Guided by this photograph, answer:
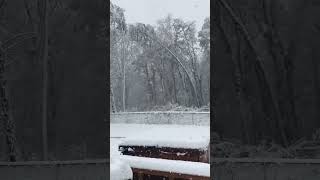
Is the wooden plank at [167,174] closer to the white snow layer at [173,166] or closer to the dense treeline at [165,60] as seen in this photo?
the white snow layer at [173,166]

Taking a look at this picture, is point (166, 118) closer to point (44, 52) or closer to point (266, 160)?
point (44, 52)

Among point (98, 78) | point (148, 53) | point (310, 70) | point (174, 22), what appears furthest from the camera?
point (174, 22)

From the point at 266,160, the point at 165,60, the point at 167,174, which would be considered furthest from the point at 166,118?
the point at 266,160

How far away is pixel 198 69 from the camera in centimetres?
3077

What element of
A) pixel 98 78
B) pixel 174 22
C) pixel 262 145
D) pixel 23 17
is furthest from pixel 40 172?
pixel 174 22

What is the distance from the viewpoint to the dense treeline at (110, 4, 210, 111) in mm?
29172

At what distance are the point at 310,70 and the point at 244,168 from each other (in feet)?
2.68

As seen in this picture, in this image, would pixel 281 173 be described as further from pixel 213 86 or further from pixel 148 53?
pixel 148 53

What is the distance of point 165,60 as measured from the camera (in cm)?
3012

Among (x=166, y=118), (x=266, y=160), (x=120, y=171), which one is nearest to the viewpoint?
(x=266, y=160)

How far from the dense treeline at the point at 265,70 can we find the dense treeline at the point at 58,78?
35.1 inches

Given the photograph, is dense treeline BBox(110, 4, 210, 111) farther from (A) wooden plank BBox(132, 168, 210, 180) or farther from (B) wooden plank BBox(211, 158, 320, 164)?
(B) wooden plank BBox(211, 158, 320, 164)

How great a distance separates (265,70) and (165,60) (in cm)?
2708

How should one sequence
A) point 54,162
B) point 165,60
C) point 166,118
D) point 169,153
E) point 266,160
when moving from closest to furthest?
1. point 266,160
2. point 54,162
3. point 169,153
4. point 166,118
5. point 165,60
